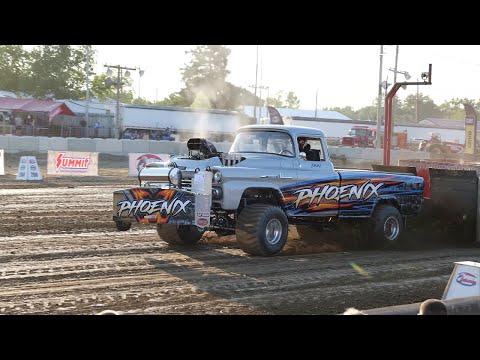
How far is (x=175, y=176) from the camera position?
10.1 m

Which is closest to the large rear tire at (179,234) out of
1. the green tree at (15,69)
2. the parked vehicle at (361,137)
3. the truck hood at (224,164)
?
the truck hood at (224,164)

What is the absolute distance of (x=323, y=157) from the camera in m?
11.3

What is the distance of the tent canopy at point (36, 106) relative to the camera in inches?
1953

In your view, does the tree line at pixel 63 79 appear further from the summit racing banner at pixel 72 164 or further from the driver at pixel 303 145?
the driver at pixel 303 145

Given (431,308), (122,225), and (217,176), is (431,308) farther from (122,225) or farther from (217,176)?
(122,225)

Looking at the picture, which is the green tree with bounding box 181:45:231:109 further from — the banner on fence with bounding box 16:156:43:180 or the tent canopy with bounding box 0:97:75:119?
the banner on fence with bounding box 16:156:43:180

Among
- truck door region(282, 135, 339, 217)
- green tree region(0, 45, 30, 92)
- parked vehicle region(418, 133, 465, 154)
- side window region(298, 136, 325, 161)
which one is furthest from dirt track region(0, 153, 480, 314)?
green tree region(0, 45, 30, 92)

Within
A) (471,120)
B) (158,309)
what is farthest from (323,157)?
(471,120)

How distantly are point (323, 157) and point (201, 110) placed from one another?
45670 mm

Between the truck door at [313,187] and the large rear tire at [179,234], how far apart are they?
5.39 ft

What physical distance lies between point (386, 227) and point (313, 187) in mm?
1725

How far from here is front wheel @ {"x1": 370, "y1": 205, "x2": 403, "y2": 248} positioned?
457 inches

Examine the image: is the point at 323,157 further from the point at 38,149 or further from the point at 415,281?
the point at 38,149

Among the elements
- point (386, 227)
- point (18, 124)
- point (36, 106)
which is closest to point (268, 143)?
Result: point (386, 227)
